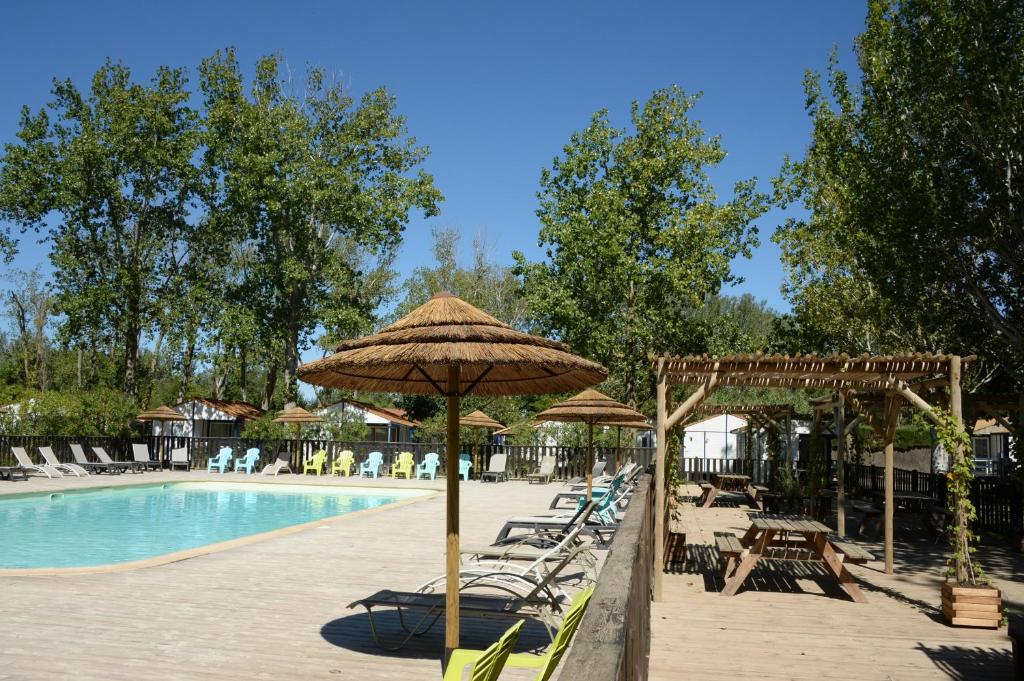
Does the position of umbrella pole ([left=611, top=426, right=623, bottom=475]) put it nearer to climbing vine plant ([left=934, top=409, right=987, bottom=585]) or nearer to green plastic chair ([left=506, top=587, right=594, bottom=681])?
climbing vine plant ([left=934, top=409, right=987, bottom=585])

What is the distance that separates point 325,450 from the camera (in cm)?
2738

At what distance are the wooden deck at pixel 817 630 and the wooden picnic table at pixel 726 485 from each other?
797 cm

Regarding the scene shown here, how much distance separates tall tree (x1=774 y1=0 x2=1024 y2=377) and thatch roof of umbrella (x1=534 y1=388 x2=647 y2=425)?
6.95m

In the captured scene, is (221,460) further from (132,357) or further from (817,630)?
(817,630)

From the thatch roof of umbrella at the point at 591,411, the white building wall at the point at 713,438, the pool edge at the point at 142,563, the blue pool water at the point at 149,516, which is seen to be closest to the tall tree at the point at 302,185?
the blue pool water at the point at 149,516

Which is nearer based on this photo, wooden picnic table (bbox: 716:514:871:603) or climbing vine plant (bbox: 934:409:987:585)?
climbing vine plant (bbox: 934:409:987:585)

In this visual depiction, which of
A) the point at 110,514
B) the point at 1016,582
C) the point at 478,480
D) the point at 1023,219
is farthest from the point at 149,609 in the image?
the point at 478,480

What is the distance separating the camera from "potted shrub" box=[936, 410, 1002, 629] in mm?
A: 7141

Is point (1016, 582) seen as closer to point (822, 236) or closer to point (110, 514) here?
point (110, 514)

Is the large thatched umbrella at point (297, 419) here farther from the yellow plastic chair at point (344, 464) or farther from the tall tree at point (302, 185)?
the tall tree at point (302, 185)

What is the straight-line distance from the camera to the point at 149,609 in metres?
6.70

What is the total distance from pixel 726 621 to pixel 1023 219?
11.6 metres

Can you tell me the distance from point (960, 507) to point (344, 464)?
68.5 ft

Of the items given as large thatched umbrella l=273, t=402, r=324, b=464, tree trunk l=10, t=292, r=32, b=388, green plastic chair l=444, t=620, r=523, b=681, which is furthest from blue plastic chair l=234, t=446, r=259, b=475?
tree trunk l=10, t=292, r=32, b=388
